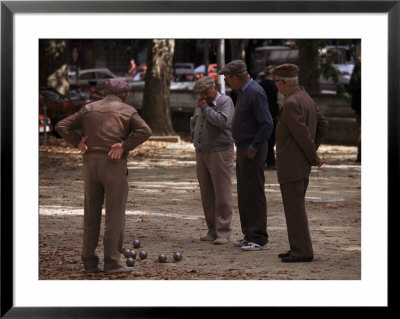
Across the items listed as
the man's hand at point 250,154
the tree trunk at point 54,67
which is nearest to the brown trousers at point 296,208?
the man's hand at point 250,154

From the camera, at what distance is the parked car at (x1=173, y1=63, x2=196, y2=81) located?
163 feet

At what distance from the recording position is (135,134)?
904 cm

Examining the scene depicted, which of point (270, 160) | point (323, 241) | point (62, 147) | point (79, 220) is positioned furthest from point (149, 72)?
point (323, 241)

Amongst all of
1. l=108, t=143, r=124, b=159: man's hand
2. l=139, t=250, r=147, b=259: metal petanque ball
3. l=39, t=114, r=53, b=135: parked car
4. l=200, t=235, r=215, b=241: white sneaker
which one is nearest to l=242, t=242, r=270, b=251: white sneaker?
l=200, t=235, r=215, b=241: white sneaker

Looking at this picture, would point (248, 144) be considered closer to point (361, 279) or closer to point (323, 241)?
point (323, 241)

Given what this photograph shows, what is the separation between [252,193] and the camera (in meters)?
10.8

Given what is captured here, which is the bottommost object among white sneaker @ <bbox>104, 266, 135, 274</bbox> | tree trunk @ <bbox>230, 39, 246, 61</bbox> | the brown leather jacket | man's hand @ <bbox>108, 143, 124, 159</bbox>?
white sneaker @ <bbox>104, 266, 135, 274</bbox>

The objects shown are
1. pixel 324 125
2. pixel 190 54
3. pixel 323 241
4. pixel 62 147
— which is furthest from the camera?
pixel 190 54

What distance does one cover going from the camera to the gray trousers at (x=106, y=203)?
9.16 meters

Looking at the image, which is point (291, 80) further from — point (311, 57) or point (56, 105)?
point (56, 105)

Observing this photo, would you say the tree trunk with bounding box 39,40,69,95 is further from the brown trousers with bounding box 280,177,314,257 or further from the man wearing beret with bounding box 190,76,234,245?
the brown trousers with bounding box 280,177,314,257

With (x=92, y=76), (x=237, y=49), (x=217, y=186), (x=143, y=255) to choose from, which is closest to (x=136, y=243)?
(x=143, y=255)

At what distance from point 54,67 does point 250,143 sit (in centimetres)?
2056

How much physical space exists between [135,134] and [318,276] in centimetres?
208
